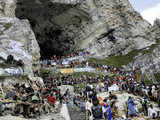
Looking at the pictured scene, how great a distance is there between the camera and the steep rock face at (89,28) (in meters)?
58.8

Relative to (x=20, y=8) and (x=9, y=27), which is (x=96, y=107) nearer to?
(x=9, y=27)

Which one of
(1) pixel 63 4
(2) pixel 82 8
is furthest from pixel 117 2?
(1) pixel 63 4

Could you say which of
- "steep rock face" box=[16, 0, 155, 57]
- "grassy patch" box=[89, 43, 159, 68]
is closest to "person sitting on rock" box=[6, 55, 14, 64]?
"grassy patch" box=[89, 43, 159, 68]

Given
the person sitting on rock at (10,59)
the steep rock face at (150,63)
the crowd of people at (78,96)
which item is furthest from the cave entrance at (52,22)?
the person sitting on rock at (10,59)

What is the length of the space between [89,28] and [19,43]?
29398mm

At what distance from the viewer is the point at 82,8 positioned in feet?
193

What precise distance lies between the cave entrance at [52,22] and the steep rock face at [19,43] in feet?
54.1

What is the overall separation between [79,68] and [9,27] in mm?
12908

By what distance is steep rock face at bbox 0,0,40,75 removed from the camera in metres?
32.5

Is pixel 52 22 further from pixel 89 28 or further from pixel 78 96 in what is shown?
pixel 78 96

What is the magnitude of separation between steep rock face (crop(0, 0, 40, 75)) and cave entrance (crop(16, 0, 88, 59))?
1650 cm

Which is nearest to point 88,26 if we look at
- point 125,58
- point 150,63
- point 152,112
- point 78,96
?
point 125,58

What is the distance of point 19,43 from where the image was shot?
3512 centimetres

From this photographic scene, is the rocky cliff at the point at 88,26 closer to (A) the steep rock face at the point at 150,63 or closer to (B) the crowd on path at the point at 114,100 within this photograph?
(A) the steep rock face at the point at 150,63
